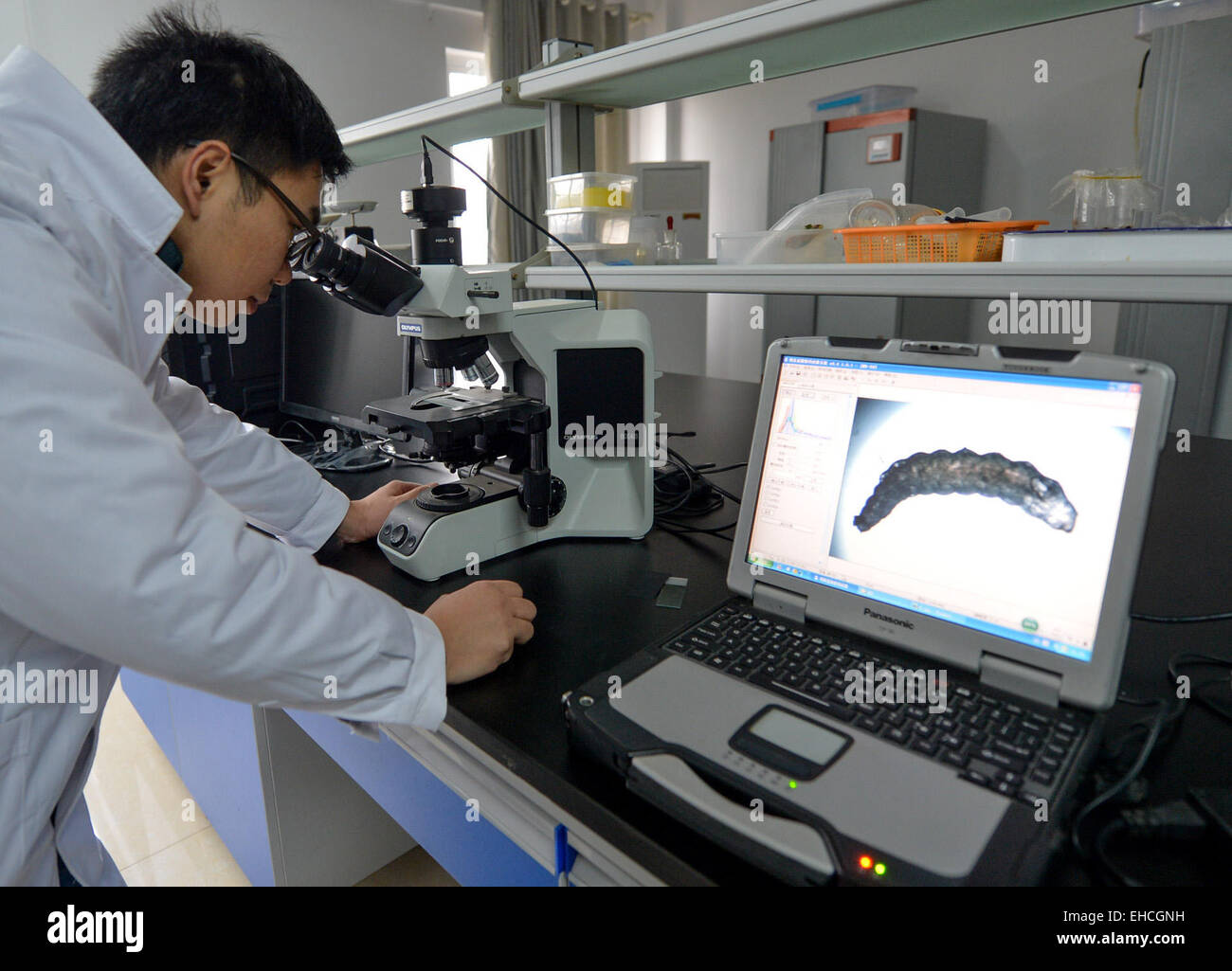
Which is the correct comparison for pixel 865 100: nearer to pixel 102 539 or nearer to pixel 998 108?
pixel 998 108

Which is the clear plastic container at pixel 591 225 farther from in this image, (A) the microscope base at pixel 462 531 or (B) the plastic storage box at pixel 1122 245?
(B) the plastic storage box at pixel 1122 245

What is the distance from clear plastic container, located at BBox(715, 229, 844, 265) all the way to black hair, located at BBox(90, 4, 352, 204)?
1.81 ft

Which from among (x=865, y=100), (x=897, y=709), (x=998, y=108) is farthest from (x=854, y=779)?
(x=998, y=108)

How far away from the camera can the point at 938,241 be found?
2.78ft

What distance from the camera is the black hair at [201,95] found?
744mm

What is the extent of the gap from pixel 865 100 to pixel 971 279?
11.6ft

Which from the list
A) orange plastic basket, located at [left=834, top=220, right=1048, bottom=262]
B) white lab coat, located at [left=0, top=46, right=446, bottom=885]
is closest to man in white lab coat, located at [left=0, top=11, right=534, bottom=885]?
white lab coat, located at [left=0, top=46, right=446, bottom=885]

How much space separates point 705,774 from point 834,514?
0.30 meters

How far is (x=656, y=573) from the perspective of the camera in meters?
1.05

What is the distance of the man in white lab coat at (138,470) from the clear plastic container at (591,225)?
0.46 metres
